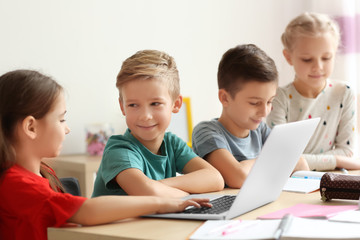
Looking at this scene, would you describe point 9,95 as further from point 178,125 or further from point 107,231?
point 178,125

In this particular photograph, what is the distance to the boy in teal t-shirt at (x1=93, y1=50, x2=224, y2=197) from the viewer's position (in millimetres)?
1371

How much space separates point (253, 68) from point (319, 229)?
839 mm

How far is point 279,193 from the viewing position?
133 centimetres

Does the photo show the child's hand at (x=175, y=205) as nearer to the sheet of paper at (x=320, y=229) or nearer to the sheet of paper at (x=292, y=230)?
the sheet of paper at (x=292, y=230)

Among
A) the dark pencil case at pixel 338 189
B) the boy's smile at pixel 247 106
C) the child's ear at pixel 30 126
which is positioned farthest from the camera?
the boy's smile at pixel 247 106

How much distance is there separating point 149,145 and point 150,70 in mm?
226

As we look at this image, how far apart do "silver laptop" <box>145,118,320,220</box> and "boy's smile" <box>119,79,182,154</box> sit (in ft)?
0.95

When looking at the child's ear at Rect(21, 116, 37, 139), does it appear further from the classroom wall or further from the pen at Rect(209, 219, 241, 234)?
the classroom wall

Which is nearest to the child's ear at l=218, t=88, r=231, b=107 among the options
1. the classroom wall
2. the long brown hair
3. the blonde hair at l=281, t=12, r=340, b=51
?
the blonde hair at l=281, t=12, r=340, b=51

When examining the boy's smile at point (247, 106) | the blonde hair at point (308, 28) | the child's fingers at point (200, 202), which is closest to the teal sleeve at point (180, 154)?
the boy's smile at point (247, 106)

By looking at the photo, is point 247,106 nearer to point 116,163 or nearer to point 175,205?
point 116,163

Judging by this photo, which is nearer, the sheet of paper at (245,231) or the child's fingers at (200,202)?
the sheet of paper at (245,231)

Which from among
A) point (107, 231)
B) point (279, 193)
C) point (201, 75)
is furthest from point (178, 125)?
point (107, 231)

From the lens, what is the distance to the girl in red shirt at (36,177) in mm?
1064
